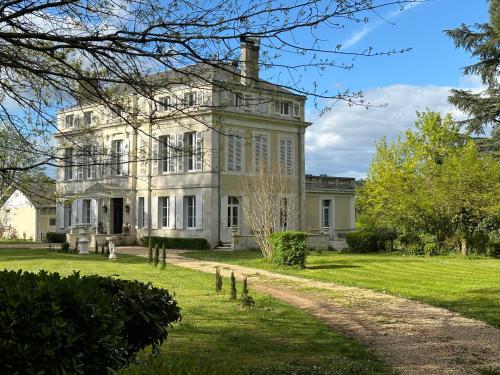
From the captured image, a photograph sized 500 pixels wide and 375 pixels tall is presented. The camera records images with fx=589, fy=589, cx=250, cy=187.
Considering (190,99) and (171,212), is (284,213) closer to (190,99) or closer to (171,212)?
(171,212)

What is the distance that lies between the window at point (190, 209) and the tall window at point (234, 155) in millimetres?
2514

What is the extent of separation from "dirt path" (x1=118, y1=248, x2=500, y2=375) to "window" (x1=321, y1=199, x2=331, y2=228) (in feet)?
71.0

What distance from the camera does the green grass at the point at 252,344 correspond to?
599 centimetres

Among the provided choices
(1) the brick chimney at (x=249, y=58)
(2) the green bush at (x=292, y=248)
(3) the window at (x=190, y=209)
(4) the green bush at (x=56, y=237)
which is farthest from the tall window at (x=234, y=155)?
(1) the brick chimney at (x=249, y=58)

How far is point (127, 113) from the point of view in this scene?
6980mm

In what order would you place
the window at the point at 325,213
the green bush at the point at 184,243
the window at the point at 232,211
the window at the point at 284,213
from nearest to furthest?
the window at the point at 284,213, the green bush at the point at 184,243, the window at the point at 232,211, the window at the point at 325,213

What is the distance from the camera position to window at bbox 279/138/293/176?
104 ft

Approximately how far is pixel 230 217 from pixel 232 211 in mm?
332

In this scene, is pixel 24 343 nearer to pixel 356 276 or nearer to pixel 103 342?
pixel 103 342

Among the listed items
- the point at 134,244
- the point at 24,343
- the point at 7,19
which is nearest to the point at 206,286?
→ the point at 7,19

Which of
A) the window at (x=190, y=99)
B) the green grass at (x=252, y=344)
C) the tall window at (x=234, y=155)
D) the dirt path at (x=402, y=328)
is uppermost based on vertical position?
the tall window at (x=234, y=155)

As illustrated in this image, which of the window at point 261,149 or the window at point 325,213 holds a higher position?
the window at point 261,149

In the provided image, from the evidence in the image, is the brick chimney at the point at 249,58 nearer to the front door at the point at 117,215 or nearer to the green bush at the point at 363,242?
the green bush at the point at 363,242

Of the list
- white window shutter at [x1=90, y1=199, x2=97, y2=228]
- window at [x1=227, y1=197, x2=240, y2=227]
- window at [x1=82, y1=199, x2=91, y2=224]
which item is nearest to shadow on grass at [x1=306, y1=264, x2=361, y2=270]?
window at [x1=227, y1=197, x2=240, y2=227]
